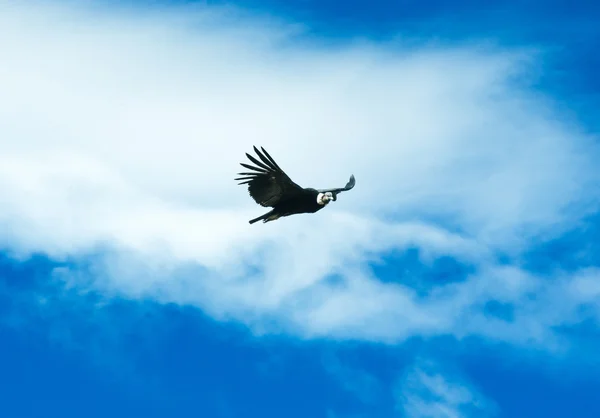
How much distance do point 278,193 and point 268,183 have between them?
904mm

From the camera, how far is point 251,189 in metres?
83.7

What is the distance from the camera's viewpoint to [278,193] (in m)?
84.1

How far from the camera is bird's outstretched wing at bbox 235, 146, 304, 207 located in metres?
82.4

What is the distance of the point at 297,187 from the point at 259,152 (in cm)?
320

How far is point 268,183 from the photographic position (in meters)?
83.5

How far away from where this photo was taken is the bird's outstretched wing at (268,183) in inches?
3246

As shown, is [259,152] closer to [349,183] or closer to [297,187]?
[297,187]

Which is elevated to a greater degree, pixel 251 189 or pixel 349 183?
pixel 349 183

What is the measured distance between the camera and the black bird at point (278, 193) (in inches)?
3255

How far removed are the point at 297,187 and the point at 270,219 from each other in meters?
2.78

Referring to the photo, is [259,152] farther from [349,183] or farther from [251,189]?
[349,183]

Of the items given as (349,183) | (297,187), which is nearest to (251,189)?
(297,187)

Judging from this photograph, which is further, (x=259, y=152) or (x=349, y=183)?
(x=349, y=183)

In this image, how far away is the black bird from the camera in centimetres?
8269
